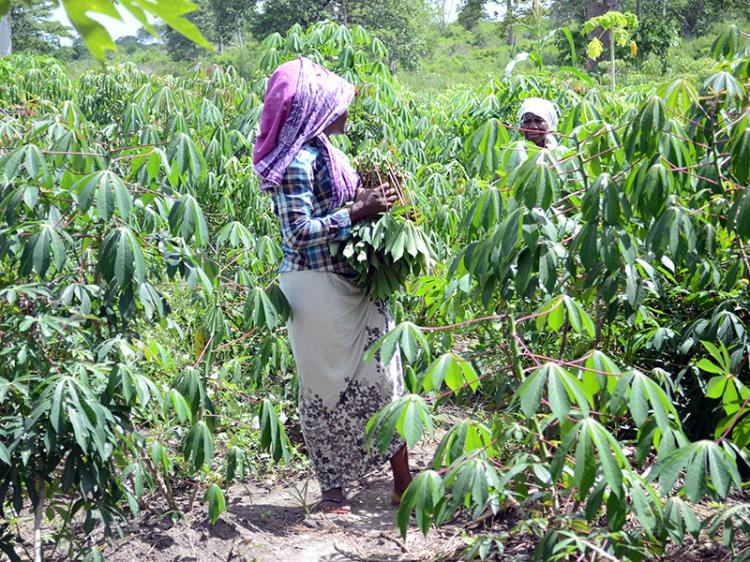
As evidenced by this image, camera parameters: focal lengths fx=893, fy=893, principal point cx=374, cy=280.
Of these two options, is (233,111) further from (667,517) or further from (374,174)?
(667,517)

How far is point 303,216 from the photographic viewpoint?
2623 millimetres

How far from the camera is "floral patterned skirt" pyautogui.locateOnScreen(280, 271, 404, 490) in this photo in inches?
108

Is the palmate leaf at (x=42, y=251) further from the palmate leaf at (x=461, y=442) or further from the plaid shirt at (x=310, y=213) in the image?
the palmate leaf at (x=461, y=442)

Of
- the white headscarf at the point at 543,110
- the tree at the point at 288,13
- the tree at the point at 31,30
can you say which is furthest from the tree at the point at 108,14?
the tree at the point at 31,30

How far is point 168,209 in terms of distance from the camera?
253cm

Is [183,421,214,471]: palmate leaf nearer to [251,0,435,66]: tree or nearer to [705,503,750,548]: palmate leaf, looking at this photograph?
[705,503,750,548]: palmate leaf

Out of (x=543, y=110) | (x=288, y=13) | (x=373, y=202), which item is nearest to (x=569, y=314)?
(x=373, y=202)

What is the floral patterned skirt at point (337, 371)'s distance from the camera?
2.73m

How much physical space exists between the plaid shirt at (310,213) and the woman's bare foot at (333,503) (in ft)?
2.40

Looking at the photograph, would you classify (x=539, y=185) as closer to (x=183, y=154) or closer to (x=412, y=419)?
(x=412, y=419)

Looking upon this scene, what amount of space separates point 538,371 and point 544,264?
0.43m

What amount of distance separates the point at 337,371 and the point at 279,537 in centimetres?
53

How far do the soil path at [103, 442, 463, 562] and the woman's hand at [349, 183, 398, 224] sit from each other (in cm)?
94

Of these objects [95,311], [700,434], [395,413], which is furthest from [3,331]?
[700,434]
